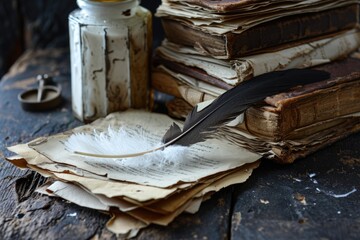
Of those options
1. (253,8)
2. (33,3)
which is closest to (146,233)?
(253,8)

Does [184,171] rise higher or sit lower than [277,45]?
lower

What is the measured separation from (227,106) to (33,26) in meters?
0.93

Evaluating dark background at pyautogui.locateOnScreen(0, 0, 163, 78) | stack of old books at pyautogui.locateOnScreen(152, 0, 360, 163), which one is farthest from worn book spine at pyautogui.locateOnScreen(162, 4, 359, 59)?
dark background at pyautogui.locateOnScreen(0, 0, 163, 78)

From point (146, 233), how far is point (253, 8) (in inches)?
18.3

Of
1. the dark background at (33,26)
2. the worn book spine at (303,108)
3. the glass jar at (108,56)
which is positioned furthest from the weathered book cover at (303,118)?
the dark background at (33,26)

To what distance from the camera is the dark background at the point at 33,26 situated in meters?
1.75

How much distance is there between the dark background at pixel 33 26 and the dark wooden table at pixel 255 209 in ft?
2.26

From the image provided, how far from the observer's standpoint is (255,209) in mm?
930

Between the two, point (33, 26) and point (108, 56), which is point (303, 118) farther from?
point (33, 26)

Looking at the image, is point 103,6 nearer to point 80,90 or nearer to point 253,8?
point 80,90

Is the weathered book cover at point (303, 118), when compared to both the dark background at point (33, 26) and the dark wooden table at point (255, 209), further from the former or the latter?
the dark background at point (33, 26)

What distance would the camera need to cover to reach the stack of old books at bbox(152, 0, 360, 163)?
106cm

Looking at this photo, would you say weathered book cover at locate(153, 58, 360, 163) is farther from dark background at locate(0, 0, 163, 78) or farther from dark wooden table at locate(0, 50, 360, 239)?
dark background at locate(0, 0, 163, 78)

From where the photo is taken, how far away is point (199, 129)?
3.45ft
